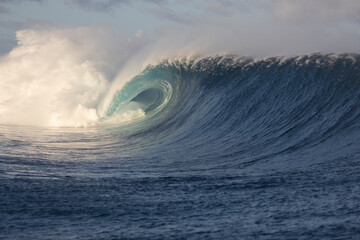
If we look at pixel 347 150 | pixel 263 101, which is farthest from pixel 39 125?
pixel 347 150

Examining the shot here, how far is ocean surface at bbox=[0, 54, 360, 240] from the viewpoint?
338cm

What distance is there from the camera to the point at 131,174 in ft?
18.9

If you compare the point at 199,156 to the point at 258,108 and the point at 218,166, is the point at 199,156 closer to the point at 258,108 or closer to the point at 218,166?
the point at 218,166

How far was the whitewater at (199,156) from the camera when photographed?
11.3 feet

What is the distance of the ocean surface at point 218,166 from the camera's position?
3379 millimetres

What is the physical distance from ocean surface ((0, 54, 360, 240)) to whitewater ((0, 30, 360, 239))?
0.02m

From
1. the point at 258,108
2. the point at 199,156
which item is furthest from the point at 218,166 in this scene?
the point at 258,108

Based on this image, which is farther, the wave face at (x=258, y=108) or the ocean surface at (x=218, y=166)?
the wave face at (x=258, y=108)

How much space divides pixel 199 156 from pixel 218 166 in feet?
3.57

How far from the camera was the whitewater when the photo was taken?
3.43m

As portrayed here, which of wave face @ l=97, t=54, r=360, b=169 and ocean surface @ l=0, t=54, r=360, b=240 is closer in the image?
ocean surface @ l=0, t=54, r=360, b=240

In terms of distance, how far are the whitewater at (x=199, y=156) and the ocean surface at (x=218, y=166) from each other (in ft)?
0.06

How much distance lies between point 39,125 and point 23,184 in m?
11.1

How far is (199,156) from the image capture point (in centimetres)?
730
